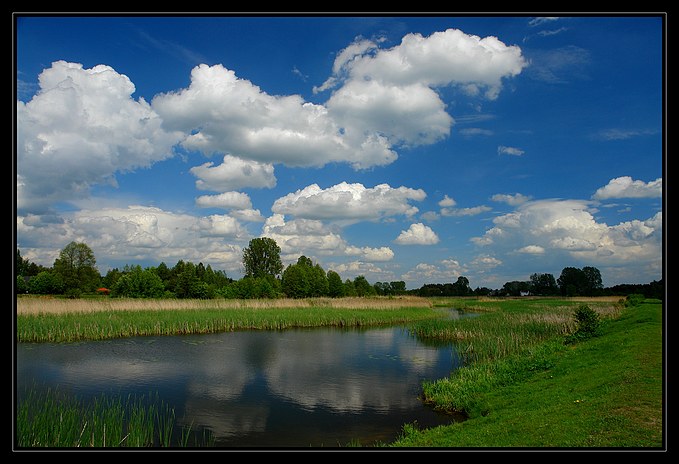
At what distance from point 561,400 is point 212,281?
63.5m

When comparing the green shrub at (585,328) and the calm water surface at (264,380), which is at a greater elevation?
the green shrub at (585,328)

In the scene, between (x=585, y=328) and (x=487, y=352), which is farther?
(x=585, y=328)

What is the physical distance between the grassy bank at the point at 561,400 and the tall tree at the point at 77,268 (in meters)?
52.3

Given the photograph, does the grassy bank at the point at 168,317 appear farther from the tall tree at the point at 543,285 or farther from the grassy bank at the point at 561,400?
the tall tree at the point at 543,285

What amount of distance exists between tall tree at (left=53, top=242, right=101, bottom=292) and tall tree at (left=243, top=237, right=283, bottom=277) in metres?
25.7

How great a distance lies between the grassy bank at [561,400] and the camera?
748cm

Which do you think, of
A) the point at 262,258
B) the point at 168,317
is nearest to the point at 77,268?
the point at 262,258

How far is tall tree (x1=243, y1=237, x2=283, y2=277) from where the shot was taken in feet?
266

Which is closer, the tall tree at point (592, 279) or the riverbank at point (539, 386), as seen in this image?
the riverbank at point (539, 386)

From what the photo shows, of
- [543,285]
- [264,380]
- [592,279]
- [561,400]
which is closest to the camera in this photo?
[561,400]

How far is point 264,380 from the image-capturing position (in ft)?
53.0

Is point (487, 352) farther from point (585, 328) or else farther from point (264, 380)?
point (264, 380)

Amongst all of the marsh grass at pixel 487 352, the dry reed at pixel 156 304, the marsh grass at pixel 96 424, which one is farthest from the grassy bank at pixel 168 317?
the marsh grass at pixel 96 424
